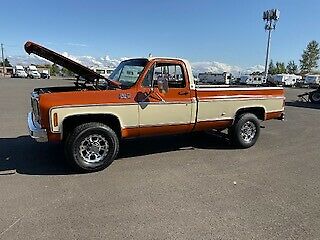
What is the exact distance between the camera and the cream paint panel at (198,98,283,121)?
252 inches

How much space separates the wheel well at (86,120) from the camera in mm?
5181

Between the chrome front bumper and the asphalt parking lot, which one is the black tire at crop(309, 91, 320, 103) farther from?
the chrome front bumper

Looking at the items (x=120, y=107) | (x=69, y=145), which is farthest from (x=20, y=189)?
(x=120, y=107)

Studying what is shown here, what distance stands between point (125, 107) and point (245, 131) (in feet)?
10.7

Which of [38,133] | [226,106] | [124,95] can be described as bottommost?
[38,133]

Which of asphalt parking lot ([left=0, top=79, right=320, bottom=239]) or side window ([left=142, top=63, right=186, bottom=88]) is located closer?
asphalt parking lot ([left=0, top=79, right=320, bottom=239])

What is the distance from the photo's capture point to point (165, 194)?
4.41 metres

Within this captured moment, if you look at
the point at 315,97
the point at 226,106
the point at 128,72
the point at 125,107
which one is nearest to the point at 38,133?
the point at 125,107

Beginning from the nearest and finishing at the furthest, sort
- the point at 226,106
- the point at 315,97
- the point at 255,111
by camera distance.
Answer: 1. the point at 226,106
2. the point at 255,111
3. the point at 315,97

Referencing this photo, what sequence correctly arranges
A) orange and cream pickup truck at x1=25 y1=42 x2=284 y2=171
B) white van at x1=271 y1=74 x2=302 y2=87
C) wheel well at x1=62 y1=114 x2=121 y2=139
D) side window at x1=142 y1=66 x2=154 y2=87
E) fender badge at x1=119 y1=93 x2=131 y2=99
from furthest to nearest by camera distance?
white van at x1=271 y1=74 x2=302 y2=87, side window at x1=142 y1=66 x2=154 y2=87, fender badge at x1=119 y1=93 x2=131 y2=99, wheel well at x1=62 y1=114 x2=121 y2=139, orange and cream pickup truck at x1=25 y1=42 x2=284 y2=171

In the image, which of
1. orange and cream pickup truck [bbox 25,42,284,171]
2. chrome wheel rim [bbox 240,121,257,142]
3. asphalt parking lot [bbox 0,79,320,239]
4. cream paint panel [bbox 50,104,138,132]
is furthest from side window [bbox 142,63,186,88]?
chrome wheel rim [bbox 240,121,257,142]

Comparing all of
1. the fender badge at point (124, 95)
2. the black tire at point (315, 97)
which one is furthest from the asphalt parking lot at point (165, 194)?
the black tire at point (315, 97)

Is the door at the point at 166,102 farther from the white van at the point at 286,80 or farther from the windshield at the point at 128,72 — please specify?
the white van at the point at 286,80

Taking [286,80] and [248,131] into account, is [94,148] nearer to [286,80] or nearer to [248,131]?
[248,131]
